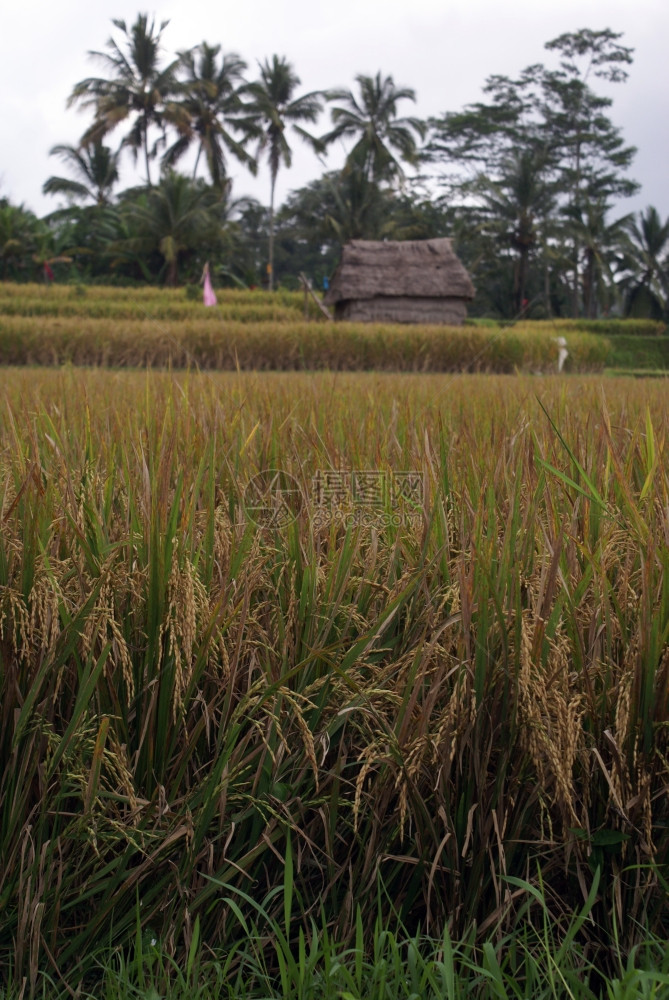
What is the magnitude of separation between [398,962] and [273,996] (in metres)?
0.16

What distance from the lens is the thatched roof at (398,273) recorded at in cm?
1778

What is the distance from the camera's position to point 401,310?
→ 18.3 m

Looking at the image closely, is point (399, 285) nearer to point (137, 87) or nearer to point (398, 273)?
point (398, 273)

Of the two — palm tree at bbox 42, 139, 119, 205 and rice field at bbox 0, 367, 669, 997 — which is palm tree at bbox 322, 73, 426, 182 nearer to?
palm tree at bbox 42, 139, 119, 205

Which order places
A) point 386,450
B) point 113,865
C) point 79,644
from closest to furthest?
point 113,865 → point 79,644 → point 386,450

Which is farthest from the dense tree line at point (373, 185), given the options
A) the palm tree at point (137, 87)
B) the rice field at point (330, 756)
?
the rice field at point (330, 756)

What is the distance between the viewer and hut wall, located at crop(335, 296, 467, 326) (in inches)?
707

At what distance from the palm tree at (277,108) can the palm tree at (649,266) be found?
41.6 ft

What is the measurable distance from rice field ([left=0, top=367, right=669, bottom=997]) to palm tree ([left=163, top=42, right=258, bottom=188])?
32222 mm

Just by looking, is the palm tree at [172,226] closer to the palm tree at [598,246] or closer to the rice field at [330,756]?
the palm tree at [598,246]

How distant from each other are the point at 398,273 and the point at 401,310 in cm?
83

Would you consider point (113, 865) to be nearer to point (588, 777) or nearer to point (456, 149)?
point (588, 777)

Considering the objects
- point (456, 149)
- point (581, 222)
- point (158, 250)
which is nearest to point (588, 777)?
point (158, 250)

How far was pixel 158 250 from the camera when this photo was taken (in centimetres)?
2475
